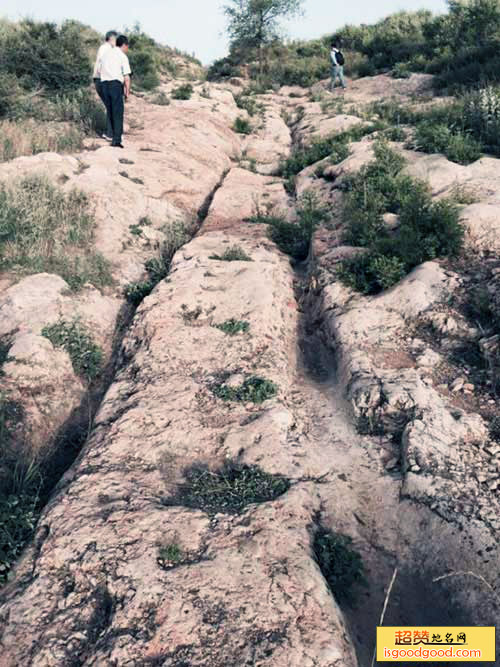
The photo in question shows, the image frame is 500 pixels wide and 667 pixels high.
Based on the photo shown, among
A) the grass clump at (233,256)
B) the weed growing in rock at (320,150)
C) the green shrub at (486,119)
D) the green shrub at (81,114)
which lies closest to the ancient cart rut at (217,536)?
the grass clump at (233,256)

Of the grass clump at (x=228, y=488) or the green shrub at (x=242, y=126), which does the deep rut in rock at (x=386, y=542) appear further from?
the green shrub at (x=242, y=126)

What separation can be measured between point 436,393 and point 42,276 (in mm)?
4562

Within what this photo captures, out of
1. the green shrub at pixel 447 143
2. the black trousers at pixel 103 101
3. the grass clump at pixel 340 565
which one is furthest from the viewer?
the black trousers at pixel 103 101

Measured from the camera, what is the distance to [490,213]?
6105 mm

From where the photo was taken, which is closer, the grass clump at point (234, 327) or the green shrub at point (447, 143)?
the grass clump at point (234, 327)

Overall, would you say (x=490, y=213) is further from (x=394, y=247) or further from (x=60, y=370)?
(x=60, y=370)

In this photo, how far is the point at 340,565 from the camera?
3.28 meters

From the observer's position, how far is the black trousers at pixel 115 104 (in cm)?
952

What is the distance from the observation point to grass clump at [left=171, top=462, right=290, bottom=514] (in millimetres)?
3551

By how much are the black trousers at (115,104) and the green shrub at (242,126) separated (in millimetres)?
4405

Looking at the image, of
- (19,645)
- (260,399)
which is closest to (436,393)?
(260,399)

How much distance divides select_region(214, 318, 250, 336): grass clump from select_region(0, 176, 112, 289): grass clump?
2.03 metres

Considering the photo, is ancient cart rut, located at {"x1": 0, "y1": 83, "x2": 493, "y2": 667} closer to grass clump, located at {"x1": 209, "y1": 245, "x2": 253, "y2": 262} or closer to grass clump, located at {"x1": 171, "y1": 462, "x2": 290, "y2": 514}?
grass clump, located at {"x1": 171, "y1": 462, "x2": 290, "y2": 514}

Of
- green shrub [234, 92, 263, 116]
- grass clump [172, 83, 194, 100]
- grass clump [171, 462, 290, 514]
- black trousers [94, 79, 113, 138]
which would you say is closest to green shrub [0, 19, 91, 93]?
grass clump [172, 83, 194, 100]
